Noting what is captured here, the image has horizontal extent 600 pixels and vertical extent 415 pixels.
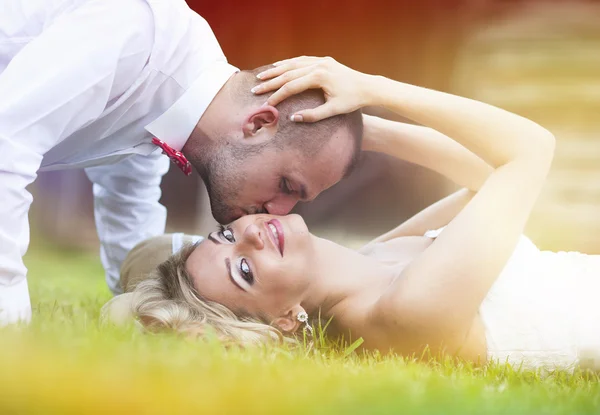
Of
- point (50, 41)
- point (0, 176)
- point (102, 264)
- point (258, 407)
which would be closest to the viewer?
point (258, 407)

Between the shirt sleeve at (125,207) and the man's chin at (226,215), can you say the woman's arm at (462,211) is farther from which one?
the shirt sleeve at (125,207)

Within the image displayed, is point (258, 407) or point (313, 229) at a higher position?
point (258, 407)

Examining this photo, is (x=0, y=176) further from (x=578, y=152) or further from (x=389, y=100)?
(x=578, y=152)

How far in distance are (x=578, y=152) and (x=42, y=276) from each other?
1.32 meters

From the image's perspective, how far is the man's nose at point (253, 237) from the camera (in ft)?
4.57

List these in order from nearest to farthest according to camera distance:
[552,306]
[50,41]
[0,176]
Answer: [0,176]
[50,41]
[552,306]

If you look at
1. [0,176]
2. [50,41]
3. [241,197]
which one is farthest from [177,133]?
[0,176]

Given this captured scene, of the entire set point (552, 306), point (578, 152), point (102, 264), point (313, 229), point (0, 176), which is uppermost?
point (578, 152)

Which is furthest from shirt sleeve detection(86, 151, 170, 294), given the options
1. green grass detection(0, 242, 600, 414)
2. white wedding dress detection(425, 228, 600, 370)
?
white wedding dress detection(425, 228, 600, 370)

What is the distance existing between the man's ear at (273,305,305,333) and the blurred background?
1.54ft

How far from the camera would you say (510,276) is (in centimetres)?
148

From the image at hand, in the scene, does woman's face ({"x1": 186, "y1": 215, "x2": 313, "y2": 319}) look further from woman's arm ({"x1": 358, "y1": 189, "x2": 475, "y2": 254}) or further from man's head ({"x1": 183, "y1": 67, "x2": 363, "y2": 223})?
woman's arm ({"x1": 358, "y1": 189, "x2": 475, "y2": 254})

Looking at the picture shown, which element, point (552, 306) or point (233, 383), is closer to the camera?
point (233, 383)

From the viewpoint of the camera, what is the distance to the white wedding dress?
1.43 metres
